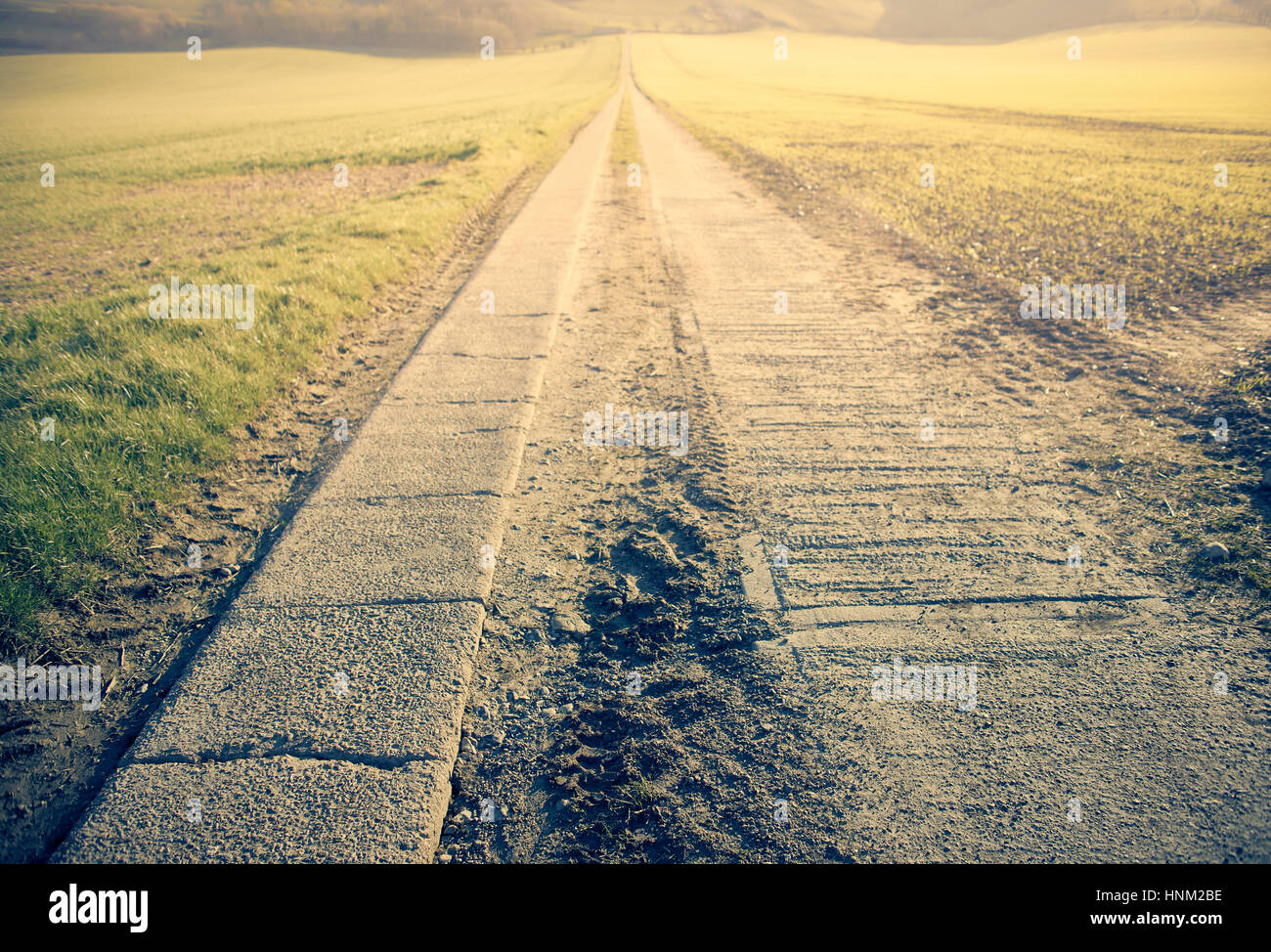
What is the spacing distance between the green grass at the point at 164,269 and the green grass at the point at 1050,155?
331 inches

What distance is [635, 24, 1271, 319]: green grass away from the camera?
29.4ft

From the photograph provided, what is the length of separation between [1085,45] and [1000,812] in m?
107

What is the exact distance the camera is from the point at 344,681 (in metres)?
2.80

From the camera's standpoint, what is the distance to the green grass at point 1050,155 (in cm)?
896

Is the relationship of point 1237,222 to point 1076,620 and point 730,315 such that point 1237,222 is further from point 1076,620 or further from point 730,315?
point 1076,620

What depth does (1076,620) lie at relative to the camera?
3045 millimetres

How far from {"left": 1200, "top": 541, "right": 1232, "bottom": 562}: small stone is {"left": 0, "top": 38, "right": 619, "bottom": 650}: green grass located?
609cm

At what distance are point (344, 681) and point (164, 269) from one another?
363 inches
